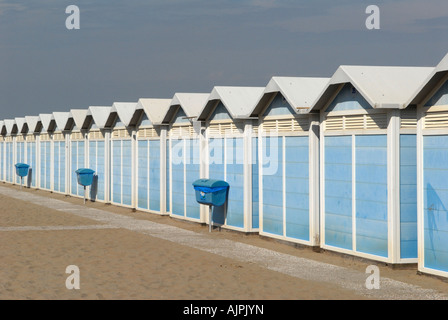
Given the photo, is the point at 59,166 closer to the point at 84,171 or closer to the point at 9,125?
the point at 84,171

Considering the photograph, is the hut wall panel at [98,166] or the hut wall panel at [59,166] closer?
the hut wall panel at [98,166]

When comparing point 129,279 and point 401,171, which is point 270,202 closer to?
point 401,171

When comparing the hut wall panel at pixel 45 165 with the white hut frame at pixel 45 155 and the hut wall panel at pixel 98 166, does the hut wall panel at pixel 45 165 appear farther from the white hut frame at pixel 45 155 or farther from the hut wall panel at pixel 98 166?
the hut wall panel at pixel 98 166

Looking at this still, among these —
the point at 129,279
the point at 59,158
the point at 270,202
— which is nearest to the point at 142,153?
the point at 270,202

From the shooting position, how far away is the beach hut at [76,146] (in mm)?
32525

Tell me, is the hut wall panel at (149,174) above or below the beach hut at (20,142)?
below

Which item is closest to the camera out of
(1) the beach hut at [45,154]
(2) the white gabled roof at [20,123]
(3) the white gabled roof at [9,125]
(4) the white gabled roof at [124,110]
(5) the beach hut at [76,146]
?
(4) the white gabled roof at [124,110]

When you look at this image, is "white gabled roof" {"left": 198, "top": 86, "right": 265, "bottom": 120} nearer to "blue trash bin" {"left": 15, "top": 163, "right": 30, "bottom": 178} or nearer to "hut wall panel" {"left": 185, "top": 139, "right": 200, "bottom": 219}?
"hut wall panel" {"left": 185, "top": 139, "right": 200, "bottom": 219}

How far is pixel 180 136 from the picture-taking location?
76.1ft

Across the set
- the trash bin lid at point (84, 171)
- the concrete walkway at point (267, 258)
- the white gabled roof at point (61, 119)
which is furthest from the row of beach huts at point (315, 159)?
the white gabled roof at point (61, 119)

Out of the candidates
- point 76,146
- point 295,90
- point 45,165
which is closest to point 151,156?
point 295,90

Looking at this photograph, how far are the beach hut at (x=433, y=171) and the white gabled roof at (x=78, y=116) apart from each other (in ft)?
69.5

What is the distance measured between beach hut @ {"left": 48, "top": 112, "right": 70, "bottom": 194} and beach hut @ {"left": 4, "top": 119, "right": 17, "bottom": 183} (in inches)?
294

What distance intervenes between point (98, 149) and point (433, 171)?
1953 centimetres
